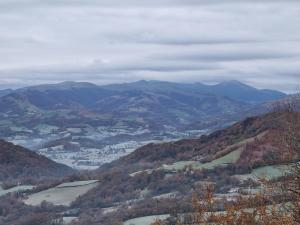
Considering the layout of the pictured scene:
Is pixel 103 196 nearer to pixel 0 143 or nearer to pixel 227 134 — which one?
pixel 227 134

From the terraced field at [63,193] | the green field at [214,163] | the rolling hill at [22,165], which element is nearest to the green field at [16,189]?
the terraced field at [63,193]

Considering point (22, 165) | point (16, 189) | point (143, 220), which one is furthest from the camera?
point (22, 165)

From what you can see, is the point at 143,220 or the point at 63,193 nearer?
the point at 143,220

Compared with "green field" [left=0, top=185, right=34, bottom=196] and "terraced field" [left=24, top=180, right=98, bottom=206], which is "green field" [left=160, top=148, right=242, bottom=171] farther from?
"green field" [left=0, top=185, right=34, bottom=196]

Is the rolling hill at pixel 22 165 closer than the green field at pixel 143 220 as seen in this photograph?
No

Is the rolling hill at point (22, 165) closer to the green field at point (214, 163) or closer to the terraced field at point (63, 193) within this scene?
the terraced field at point (63, 193)

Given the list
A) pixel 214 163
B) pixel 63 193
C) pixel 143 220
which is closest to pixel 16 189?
pixel 63 193

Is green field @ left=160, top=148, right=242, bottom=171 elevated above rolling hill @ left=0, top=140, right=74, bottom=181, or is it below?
above

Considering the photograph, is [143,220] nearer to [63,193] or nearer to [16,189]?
[63,193]

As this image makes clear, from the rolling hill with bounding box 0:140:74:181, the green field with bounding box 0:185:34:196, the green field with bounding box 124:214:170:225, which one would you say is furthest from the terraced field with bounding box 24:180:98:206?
the rolling hill with bounding box 0:140:74:181
